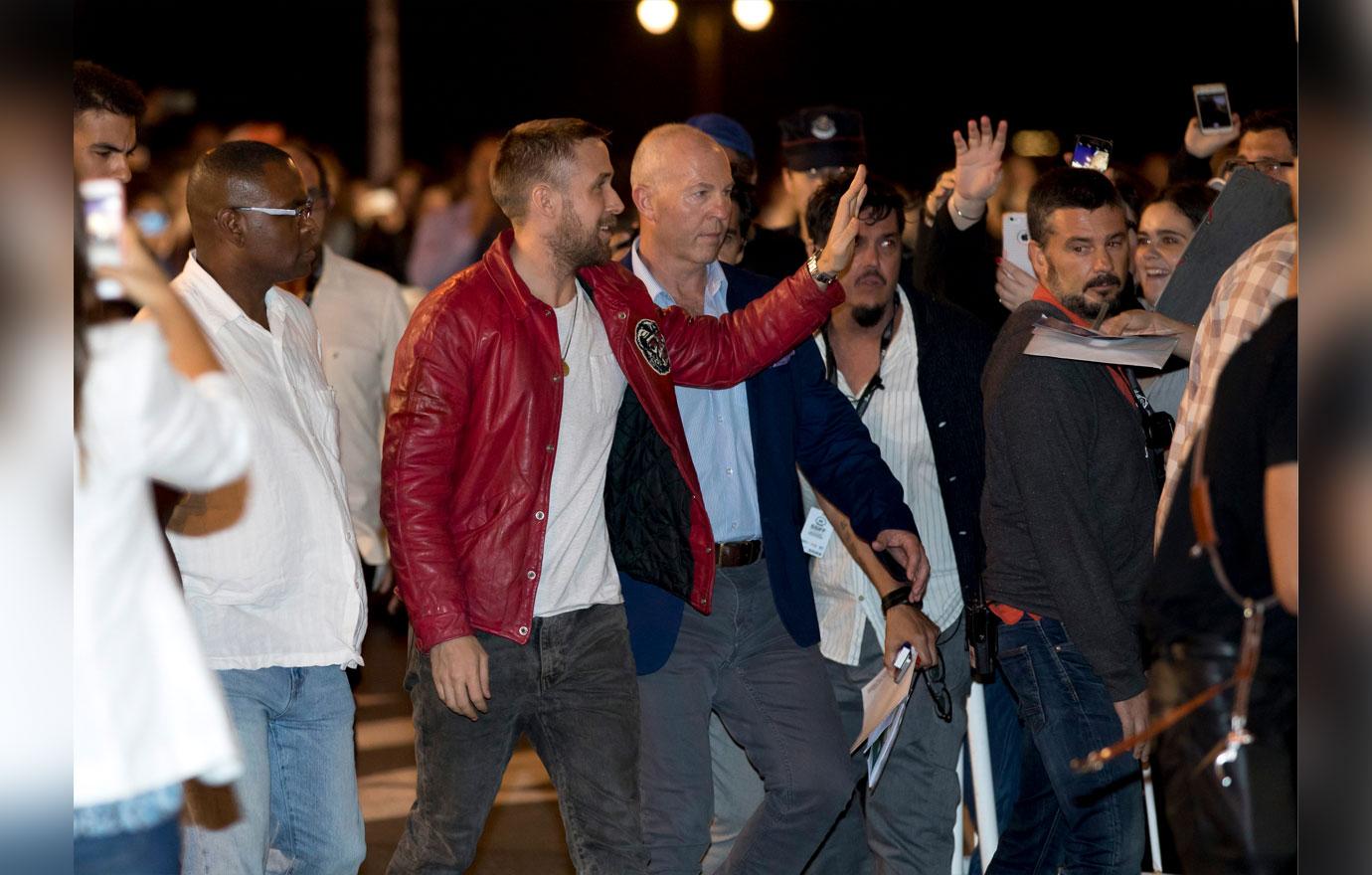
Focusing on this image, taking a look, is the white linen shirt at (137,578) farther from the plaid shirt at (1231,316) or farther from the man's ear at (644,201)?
the man's ear at (644,201)

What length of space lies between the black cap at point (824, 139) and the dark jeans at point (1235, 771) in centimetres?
419

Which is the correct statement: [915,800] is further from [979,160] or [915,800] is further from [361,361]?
[361,361]

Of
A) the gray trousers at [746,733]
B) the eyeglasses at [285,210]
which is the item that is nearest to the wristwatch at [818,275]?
the gray trousers at [746,733]

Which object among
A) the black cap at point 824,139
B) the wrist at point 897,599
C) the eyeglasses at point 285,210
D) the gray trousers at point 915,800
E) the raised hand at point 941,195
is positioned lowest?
the gray trousers at point 915,800

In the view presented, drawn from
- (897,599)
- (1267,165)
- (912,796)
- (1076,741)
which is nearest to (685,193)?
(897,599)

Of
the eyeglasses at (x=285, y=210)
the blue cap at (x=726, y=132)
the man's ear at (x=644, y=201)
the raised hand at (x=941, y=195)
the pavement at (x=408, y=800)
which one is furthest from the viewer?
the blue cap at (x=726, y=132)

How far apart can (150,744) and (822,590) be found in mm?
3337

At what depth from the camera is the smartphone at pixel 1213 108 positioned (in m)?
6.87

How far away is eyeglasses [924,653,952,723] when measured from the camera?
5.20 m

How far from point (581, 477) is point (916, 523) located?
5.00ft

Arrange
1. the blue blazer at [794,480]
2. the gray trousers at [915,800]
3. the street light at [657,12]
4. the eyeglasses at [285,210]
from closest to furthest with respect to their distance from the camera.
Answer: the eyeglasses at [285,210], the blue blazer at [794,480], the gray trousers at [915,800], the street light at [657,12]

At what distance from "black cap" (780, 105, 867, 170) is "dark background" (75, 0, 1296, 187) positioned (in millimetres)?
13421

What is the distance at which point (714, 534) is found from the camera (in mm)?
4938

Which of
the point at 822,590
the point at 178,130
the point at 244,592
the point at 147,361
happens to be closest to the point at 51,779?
the point at 147,361
